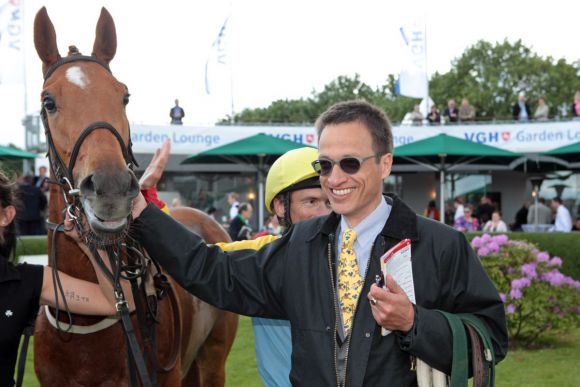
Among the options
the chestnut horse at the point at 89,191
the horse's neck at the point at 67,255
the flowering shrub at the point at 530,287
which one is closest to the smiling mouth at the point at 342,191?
the chestnut horse at the point at 89,191

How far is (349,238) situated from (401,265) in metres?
0.27

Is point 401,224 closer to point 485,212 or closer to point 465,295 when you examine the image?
point 465,295

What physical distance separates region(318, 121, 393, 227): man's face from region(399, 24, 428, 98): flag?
20044 millimetres

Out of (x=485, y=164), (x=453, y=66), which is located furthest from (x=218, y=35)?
(x=453, y=66)

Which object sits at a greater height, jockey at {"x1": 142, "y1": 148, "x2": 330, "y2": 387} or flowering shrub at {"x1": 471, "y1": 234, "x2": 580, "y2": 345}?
jockey at {"x1": 142, "y1": 148, "x2": 330, "y2": 387}

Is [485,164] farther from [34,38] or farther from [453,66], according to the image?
[453,66]

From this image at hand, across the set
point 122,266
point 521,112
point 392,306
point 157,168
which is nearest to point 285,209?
point 157,168

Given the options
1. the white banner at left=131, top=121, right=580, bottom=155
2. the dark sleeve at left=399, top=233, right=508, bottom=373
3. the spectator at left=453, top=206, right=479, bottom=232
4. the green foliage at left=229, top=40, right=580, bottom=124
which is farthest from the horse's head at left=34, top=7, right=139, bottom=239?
the green foliage at left=229, top=40, right=580, bottom=124

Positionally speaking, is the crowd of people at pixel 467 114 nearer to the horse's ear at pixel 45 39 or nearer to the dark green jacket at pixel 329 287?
the horse's ear at pixel 45 39

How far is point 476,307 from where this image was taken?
2.09 m

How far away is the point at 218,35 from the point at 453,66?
3067 centimetres

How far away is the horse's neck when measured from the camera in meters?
2.76

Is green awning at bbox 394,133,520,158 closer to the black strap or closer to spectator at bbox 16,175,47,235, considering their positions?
spectator at bbox 16,175,47,235

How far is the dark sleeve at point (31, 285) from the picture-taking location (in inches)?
96.3
